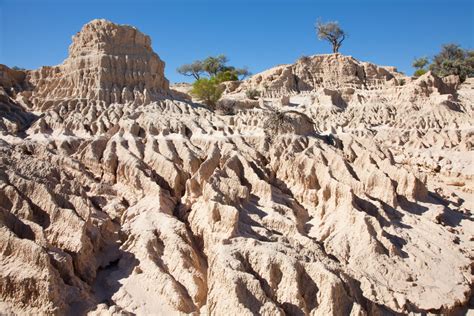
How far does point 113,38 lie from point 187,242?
59.7 ft

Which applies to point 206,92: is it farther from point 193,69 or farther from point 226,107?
point 193,69

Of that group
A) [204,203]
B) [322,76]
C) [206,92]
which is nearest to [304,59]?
[322,76]

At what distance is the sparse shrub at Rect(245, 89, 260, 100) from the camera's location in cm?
4004

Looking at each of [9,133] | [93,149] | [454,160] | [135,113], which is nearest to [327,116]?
[454,160]

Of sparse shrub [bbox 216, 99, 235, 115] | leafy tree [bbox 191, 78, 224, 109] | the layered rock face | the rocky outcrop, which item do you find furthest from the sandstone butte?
the rocky outcrop

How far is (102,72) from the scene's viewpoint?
91.0 feet

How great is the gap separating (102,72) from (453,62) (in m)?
43.4

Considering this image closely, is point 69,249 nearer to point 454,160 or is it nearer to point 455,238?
point 455,238

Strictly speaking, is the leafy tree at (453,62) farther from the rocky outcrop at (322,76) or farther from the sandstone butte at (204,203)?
the sandstone butte at (204,203)

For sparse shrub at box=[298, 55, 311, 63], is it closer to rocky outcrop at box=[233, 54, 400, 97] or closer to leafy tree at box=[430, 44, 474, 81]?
rocky outcrop at box=[233, 54, 400, 97]

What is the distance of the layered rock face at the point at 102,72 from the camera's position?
27750mm

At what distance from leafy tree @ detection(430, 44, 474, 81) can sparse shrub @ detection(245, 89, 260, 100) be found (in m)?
24.9

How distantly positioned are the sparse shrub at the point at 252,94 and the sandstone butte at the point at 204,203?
16.1ft

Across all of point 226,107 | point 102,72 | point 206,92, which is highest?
point 206,92
